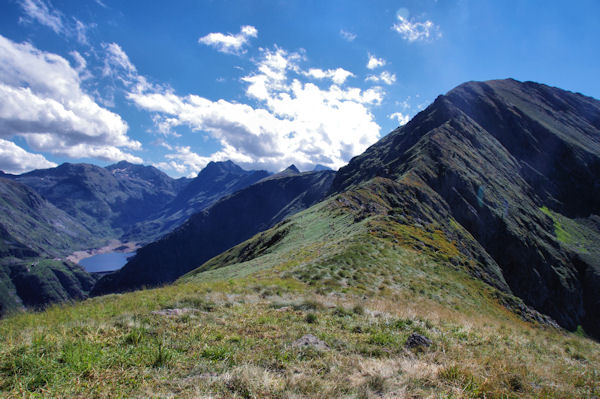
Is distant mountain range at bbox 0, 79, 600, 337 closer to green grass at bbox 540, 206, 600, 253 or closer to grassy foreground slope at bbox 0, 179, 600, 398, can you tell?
green grass at bbox 540, 206, 600, 253

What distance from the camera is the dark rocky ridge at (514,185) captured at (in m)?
82.8

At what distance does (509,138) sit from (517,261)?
4544 inches

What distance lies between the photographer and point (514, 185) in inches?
4963

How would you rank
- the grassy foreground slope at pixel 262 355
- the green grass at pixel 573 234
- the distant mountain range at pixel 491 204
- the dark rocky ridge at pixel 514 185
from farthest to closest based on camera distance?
1. the green grass at pixel 573 234
2. the dark rocky ridge at pixel 514 185
3. the distant mountain range at pixel 491 204
4. the grassy foreground slope at pixel 262 355

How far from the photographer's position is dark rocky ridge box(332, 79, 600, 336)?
272 ft

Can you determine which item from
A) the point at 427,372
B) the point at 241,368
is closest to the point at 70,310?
the point at 241,368

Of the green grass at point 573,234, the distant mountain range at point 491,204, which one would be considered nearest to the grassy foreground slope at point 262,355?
the distant mountain range at point 491,204

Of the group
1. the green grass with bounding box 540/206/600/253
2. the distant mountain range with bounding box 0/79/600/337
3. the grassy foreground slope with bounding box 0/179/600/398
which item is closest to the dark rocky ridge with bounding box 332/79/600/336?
the distant mountain range with bounding box 0/79/600/337

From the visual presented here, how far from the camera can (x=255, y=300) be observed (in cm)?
1255

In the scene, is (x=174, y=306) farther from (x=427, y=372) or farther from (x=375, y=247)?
(x=375, y=247)

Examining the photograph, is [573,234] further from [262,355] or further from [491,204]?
[262,355]

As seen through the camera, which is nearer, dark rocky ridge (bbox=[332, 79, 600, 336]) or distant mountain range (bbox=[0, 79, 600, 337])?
distant mountain range (bbox=[0, 79, 600, 337])


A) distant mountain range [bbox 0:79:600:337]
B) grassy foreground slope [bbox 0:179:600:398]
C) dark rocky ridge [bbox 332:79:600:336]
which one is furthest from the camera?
dark rocky ridge [bbox 332:79:600:336]

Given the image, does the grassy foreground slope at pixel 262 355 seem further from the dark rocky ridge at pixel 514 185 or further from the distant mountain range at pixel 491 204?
the dark rocky ridge at pixel 514 185
